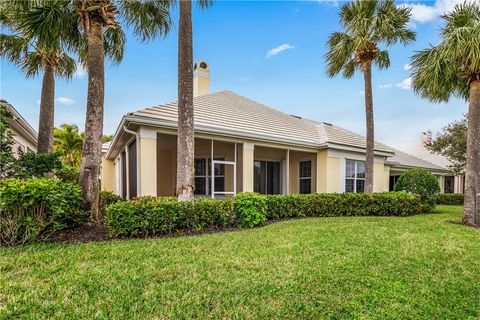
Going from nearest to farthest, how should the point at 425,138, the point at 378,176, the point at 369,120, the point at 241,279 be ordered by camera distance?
1. the point at 241,279
2. the point at 369,120
3. the point at 378,176
4. the point at 425,138

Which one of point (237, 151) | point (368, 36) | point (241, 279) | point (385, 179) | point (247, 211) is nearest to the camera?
point (241, 279)

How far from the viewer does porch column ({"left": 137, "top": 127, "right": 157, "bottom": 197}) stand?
9102 millimetres

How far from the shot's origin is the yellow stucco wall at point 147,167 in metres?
9.10

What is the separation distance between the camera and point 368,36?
1168 cm

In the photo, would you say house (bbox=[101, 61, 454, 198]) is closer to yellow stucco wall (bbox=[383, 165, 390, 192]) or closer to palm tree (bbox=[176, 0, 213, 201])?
yellow stucco wall (bbox=[383, 165, 390, 192])

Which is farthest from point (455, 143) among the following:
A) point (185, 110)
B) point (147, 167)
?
point (147, 167)

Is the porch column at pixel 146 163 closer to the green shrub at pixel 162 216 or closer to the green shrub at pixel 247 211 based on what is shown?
the green shrub at pixel 162 216

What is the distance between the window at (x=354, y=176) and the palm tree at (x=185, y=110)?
10.6 meters

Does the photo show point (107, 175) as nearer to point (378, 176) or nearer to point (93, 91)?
point (93, 91)

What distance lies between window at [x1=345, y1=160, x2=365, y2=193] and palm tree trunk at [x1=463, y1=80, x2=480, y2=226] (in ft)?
20.1

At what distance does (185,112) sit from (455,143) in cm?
2121

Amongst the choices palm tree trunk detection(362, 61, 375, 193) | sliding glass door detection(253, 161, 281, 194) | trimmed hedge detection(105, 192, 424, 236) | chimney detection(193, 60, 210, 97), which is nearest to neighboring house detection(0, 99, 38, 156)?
trimmed hedge detection(105, 192, 424, 236)

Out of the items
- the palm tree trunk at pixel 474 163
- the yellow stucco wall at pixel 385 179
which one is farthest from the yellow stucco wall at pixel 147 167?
the yellow stucco wall at pixel 385 179

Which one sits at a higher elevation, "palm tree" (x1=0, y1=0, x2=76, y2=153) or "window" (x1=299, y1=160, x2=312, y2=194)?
"palm tree" (x1=0, y1=0, x2=76, y2=153)
